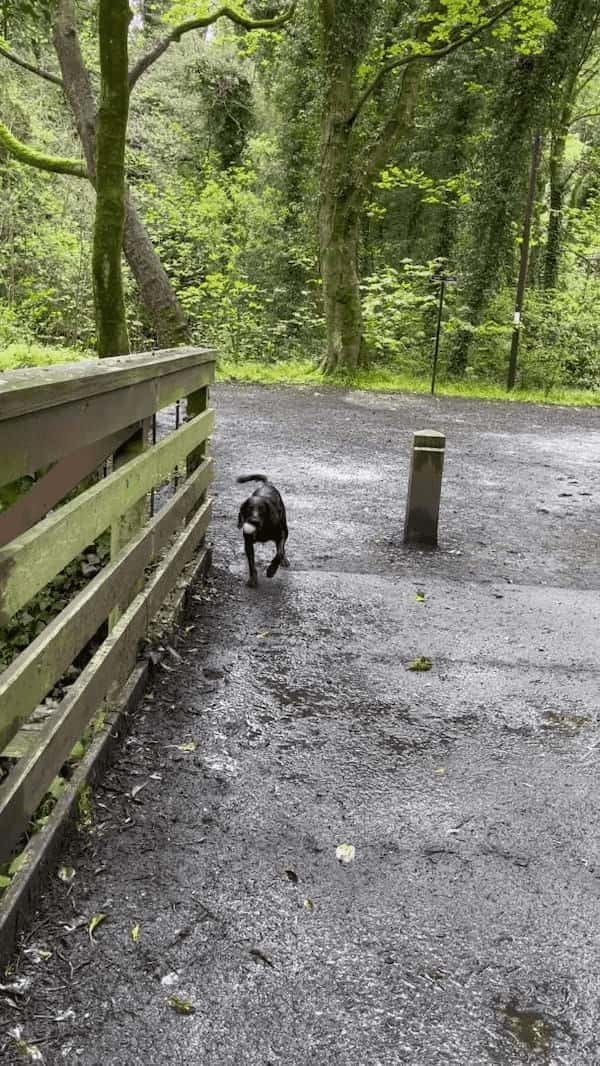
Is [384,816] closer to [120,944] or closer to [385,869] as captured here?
[385,869]

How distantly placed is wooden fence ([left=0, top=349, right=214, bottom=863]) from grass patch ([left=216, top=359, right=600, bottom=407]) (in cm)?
1303

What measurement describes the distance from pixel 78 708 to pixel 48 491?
77 centimetres

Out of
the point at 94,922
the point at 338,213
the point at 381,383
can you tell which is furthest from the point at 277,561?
the point at 338,213

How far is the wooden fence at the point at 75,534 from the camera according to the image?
2.11 metres

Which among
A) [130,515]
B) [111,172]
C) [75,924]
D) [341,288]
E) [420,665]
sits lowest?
[420,665]

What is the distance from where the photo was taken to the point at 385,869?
105 inches

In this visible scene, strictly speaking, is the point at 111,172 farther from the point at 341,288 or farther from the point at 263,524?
the point at 341,288

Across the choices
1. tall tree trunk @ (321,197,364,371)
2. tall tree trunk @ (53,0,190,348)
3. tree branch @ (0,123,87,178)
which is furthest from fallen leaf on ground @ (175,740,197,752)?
tall tree trunk @ (321,197,364,371)

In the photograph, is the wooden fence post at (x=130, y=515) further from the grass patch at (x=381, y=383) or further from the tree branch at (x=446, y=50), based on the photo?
the tree branch at (x=446, y=50)

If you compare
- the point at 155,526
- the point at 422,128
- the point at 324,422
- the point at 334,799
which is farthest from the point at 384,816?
the point at 422,128

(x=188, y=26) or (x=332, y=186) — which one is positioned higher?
(x=188, y=26)

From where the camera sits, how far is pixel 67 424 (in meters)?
2.44

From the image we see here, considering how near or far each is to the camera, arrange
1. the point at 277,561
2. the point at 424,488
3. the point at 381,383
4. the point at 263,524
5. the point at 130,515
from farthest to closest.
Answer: the point at 381,383 → the point at 424,488 → the point at 277,561 → the point at 263,524 → the point at 130,515

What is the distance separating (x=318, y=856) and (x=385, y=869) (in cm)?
23
